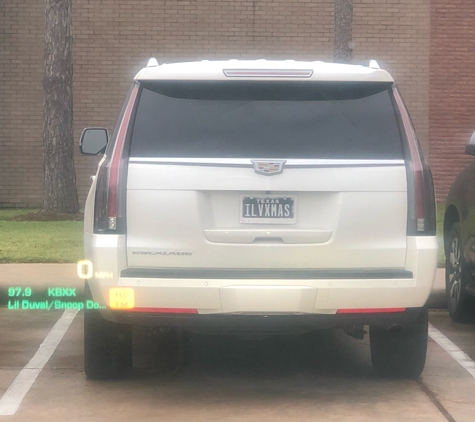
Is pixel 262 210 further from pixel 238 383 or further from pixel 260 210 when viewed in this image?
pixel 238 383

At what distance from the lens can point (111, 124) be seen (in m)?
19.5

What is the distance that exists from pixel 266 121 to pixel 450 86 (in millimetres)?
14710

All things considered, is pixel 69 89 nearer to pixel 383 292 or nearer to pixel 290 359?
pixel 290 359

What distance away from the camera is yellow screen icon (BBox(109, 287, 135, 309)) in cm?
545

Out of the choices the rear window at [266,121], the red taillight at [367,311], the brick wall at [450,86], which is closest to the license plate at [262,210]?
the rear window at [266,121]

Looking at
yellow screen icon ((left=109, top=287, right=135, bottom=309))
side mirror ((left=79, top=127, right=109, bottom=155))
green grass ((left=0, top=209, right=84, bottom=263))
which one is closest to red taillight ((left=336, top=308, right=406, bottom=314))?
yellow screen icon ((left=109, top=287, right=135, bottom=309))

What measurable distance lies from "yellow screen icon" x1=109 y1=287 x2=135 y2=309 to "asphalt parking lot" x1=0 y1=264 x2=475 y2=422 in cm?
60

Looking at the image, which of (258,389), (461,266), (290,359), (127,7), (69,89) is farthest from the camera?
(127,7)

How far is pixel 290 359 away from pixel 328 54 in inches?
512

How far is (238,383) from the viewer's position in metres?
6.31

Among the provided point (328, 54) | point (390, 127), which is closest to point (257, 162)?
point (390, 127)

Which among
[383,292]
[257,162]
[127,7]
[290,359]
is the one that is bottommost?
[290,359]

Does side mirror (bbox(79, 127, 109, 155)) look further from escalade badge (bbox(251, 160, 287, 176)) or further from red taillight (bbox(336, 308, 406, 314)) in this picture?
red taillight (bbox(336, 308, 406, 314))

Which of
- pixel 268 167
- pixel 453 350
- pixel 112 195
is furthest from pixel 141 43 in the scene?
pixel 268 167
